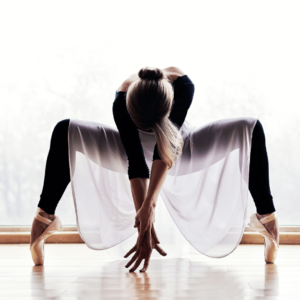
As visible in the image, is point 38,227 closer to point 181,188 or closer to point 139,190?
point 139,190

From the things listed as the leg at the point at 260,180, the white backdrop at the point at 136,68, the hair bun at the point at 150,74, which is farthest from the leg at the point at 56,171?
the white backdrop at the point at 136,68

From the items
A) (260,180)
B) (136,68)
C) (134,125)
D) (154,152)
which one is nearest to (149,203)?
(154,152)

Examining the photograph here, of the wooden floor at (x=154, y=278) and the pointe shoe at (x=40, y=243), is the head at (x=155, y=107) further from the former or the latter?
the pointe shoe at (x=40, y=243)

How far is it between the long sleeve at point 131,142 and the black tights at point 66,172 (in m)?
0.17

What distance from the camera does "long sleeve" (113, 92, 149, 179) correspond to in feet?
3.21

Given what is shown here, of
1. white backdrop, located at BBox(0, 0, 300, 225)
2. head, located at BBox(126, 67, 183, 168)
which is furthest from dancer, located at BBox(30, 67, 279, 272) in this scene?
white backdrop, located at BBox(0, 0, 300, 225)

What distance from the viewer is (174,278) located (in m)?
0.83

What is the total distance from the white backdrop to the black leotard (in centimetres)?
73

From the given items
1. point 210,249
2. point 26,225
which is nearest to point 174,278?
point 210,249

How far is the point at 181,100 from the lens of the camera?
3.43 ft

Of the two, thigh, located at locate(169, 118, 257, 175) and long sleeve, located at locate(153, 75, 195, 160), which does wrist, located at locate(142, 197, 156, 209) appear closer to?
long sleeve, located at locate(153, 75, 195, 160)

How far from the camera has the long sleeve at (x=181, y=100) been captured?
1.01m

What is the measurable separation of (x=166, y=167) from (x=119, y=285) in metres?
0.33

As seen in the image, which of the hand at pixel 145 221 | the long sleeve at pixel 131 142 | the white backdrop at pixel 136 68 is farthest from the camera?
the white backdrop at pixel 136 68
